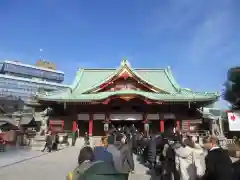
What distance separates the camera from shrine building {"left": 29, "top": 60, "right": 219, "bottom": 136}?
24.7 meters

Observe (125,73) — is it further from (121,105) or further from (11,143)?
(11,143)

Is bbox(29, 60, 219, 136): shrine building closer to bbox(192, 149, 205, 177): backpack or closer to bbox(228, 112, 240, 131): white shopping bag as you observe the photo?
bbox(228, 112, 240, 131): white shopping bag

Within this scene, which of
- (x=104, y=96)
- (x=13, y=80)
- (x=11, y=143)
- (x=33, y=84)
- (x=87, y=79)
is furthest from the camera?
(x=33, y=84)

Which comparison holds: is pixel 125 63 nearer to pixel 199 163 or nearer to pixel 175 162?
pixel 175 162

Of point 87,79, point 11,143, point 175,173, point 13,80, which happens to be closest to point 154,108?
point 87,79

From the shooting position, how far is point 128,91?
24578mm

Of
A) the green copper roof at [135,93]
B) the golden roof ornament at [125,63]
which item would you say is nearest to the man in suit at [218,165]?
the green copper roof at [135,93]

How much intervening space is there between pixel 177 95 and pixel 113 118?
268 inches

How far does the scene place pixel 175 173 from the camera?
700 centimetres

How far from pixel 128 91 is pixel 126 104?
246cm

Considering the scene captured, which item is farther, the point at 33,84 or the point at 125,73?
the point at 33,84

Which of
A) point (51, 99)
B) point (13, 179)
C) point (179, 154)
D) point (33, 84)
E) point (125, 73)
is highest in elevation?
point (33, 84)

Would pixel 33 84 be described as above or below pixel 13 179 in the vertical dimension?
above

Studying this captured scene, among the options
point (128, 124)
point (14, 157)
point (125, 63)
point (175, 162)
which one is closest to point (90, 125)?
point (128, 124)
